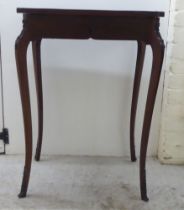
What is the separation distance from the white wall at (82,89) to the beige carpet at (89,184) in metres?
0.09

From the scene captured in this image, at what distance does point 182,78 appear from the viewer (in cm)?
138

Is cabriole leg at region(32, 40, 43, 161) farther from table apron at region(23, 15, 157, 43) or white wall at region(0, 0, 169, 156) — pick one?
table apron at region(23, 15, 157, 43)

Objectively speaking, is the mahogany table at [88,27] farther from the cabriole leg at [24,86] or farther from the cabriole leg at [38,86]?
the cabriole leg at [38,86]

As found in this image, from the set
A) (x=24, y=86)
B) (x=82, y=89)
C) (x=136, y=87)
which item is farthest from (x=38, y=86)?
(x=136, y=87)

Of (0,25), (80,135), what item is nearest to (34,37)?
(0,25)

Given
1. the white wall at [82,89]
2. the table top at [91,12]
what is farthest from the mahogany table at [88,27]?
the white wall at [82,89]

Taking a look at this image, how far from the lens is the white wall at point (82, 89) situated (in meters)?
1.36

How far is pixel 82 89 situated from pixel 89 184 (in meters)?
0.43

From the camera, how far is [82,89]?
57.2 inches

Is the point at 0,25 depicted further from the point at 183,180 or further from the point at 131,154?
the point at 183,180

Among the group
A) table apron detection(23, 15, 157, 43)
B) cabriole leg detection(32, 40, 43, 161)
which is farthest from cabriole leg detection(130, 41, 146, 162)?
cabriole leg detection(32, 40, 43, 161)

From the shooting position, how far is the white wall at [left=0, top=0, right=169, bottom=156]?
136cm

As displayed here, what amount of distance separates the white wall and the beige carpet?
86 mm

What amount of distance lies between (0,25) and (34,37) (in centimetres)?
41
